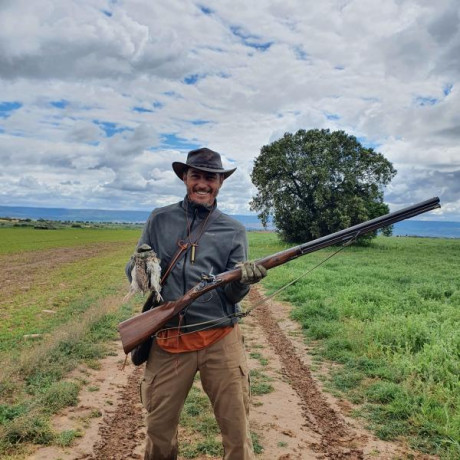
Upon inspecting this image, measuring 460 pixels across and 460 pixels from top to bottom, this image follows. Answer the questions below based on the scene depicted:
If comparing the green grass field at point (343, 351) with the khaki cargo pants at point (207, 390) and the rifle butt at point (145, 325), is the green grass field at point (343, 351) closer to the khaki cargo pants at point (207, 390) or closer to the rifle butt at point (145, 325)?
the khaki cargo pants at point (207, 390)

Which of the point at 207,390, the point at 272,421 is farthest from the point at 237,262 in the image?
the point at 272,421

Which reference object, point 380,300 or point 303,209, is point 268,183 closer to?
point 303,209

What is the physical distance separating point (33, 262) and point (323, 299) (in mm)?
22887

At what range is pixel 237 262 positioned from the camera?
3.88 metres

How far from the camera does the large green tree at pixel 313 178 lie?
124ft

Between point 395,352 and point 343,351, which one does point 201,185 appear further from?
point 395,352

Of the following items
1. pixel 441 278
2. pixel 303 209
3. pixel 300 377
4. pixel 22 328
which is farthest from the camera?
pixel 303 209

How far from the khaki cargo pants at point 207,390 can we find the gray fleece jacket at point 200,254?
28cm

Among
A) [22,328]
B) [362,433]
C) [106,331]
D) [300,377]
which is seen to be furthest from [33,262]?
[362,433]

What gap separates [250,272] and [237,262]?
0.26 meters

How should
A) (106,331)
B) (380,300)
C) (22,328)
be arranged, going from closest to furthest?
1. (106,331)
2. (22,328)
3. (380,300)

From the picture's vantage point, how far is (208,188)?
157 inches

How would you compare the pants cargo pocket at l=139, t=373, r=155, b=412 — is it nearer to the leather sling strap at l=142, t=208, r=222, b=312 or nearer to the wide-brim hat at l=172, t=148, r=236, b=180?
the leather sling strap at l=142, t=208, r=222, b=312

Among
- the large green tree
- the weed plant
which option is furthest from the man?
the large green tree
